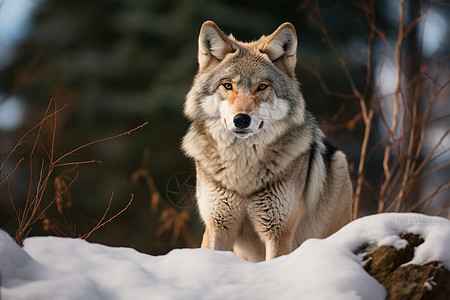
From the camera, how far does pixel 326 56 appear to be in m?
11.6

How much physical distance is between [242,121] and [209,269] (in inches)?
59.7

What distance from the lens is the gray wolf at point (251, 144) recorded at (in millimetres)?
3680

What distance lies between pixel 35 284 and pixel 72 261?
14.6 inches

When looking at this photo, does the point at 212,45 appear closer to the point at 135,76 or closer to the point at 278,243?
the point at 278,243

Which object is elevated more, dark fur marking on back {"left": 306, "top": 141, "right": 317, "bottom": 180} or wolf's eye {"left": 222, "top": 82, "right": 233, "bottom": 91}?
wolf's eye {"left": 222, "top": 82, "right": 233, "bottom": 91}

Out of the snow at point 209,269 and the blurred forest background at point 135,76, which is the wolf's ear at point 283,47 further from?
the blurred forest background at point 135,76

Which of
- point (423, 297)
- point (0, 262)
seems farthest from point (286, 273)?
point (0, 262)

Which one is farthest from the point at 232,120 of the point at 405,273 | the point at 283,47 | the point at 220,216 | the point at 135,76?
the point at 135,76

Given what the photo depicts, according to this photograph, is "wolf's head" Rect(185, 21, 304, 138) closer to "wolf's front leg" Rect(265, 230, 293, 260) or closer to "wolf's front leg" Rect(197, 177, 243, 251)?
"wolf's front leg" Rect(197, 177, 243, 251)

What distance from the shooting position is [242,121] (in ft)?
11.4

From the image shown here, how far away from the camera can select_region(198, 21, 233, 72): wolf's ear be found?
3.90 meters

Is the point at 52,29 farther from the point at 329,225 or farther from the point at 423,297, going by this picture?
the point at 423,297

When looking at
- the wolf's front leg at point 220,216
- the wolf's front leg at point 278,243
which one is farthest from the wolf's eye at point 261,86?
the wolf's front leg at point 278,243

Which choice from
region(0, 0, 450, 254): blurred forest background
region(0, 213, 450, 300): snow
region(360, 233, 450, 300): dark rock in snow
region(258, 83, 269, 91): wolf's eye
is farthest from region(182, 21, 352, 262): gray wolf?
region(0, 0, 450, 254): blurred forest background
